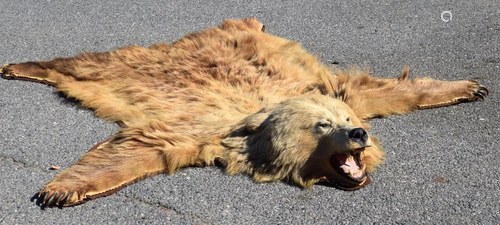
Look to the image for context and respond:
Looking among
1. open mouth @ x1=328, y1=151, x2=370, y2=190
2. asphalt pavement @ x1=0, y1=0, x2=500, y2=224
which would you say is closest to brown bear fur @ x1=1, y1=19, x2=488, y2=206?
open mouth @ x1=328, y1=151, x2=370, y2=190

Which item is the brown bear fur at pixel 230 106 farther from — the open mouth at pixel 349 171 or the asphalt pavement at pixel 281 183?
the asphalt pavement at pixel 281 183

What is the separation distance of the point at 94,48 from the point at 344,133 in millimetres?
3851

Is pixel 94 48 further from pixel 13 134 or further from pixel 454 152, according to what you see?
pixel 454 152

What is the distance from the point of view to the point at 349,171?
184 inches

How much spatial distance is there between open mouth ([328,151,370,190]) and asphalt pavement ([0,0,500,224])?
→ 0.07m

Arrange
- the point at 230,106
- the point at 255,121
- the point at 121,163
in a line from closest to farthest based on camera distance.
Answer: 1. the point at 121,163
2. the point at 255,121
3. the point at 230,106

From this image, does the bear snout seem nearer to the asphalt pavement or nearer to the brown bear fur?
the brown bear fur

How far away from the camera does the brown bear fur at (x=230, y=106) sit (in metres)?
4.74

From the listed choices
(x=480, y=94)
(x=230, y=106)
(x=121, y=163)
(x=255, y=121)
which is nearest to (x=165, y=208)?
(x=121, y=163)

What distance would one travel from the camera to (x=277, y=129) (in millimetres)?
4855

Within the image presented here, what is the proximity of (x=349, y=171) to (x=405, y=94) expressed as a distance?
1.40 metres

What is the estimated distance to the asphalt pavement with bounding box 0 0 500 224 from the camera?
4.45 meters

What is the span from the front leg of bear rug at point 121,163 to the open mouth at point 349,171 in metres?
1.07

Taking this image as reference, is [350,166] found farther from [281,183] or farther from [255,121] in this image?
[255,121]
